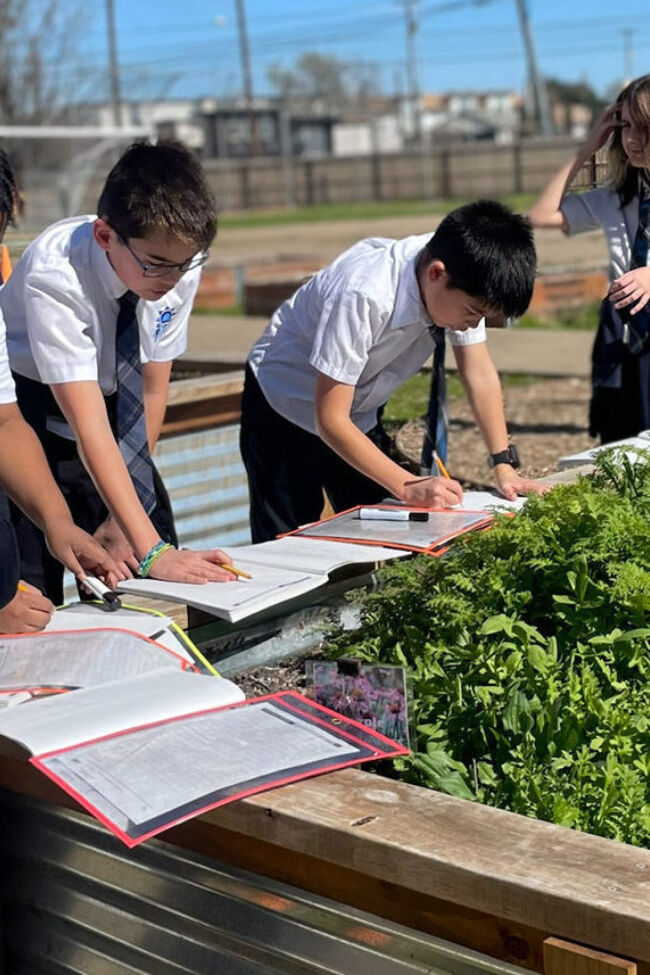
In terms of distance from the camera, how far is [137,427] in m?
3.31

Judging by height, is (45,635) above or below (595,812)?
above

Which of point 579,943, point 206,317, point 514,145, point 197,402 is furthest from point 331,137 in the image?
point 579,943

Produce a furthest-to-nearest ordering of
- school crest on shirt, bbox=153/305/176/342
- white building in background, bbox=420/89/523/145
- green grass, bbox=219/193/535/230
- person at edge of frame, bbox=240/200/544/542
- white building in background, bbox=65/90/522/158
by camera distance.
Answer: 1. white building in background, bbox=420/89/523/145
2. white building in background, bbox=65/90/522/158
3. green grass, bbox=219/193/535/230
4. school crest on shirt, bbox=153/305/176/342
5. person at edge of frame, bbox=240/200/544/542

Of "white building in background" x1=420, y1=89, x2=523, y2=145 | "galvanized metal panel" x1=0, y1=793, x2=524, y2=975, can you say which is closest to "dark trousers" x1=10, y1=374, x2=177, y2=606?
"galvanized metal panel" x1=0, y1=793, x2=524, y2=975

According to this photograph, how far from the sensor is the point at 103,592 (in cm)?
260

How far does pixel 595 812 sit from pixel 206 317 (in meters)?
11.2

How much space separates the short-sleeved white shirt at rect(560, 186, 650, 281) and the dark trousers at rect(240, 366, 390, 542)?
3.17ft

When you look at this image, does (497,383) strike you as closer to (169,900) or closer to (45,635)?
(45,635)

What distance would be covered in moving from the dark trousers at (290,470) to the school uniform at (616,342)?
0.97m

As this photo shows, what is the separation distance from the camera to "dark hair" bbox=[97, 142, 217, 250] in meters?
2.71

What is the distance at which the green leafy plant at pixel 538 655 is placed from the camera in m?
2.14

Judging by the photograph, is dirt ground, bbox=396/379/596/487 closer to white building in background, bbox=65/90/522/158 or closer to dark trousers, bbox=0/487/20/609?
dark trousers, bbox=0/487/20/609

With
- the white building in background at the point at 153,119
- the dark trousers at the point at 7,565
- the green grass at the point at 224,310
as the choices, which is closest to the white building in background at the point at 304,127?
the white building in background at the point at 153,119

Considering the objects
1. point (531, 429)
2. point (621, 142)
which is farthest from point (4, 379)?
point (531, 429)
